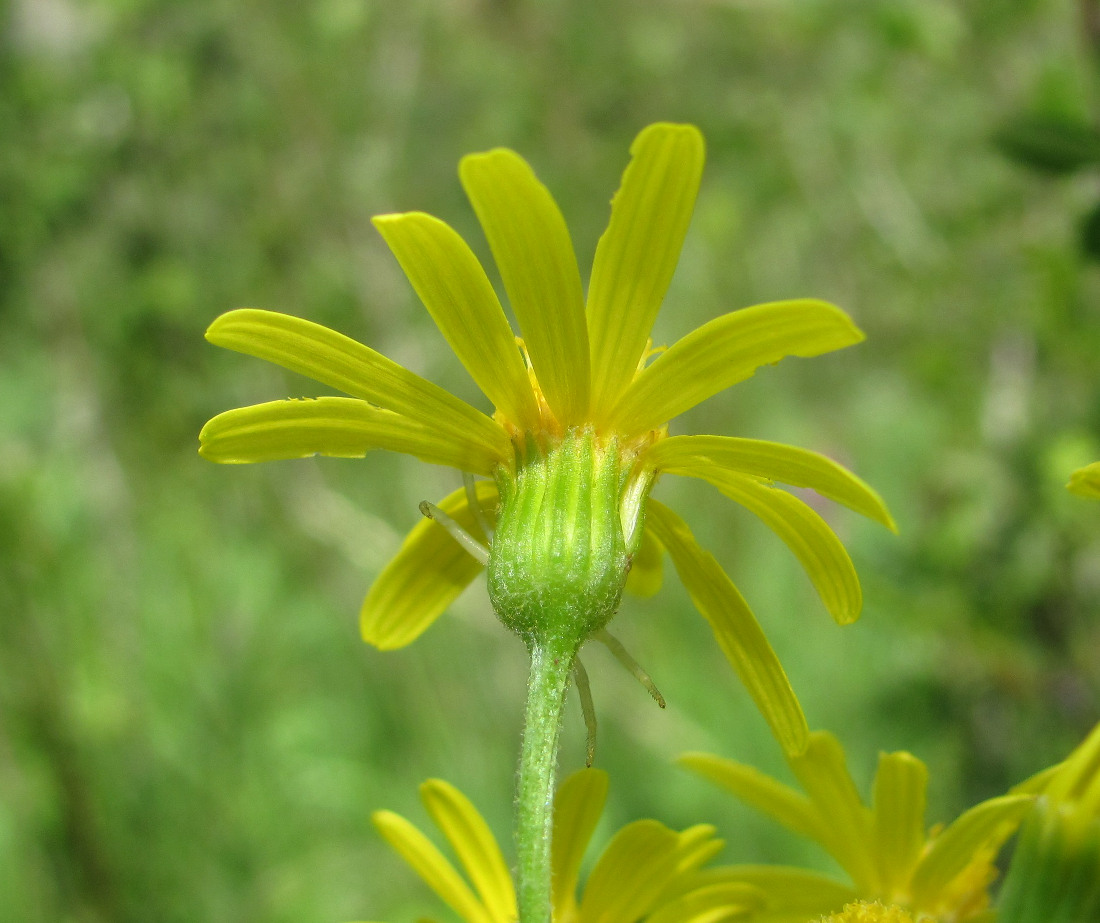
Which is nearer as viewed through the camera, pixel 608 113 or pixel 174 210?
pixel 174 210

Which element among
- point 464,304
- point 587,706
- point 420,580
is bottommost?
point 587,706

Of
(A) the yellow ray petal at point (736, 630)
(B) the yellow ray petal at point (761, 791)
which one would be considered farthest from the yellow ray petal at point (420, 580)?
(B) the yellow ray petal at point (761, 791)

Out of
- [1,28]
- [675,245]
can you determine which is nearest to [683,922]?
[675,245]

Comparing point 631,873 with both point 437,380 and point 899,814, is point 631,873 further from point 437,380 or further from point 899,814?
point 437,380

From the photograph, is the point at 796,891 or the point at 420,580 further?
the point at 420,580

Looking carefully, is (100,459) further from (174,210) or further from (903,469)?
(903,469)

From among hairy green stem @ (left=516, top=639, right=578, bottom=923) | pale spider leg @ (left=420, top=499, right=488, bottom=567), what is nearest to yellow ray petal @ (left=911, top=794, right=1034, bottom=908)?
hairy green stem @ (left=516, top=639, right=578, bottom=923)

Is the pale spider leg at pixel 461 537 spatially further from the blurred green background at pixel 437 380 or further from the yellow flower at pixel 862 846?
the blurred green background at pixel 437 380

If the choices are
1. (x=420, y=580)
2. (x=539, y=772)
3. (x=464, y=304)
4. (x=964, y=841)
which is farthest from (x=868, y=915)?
(x=464, y=304)
